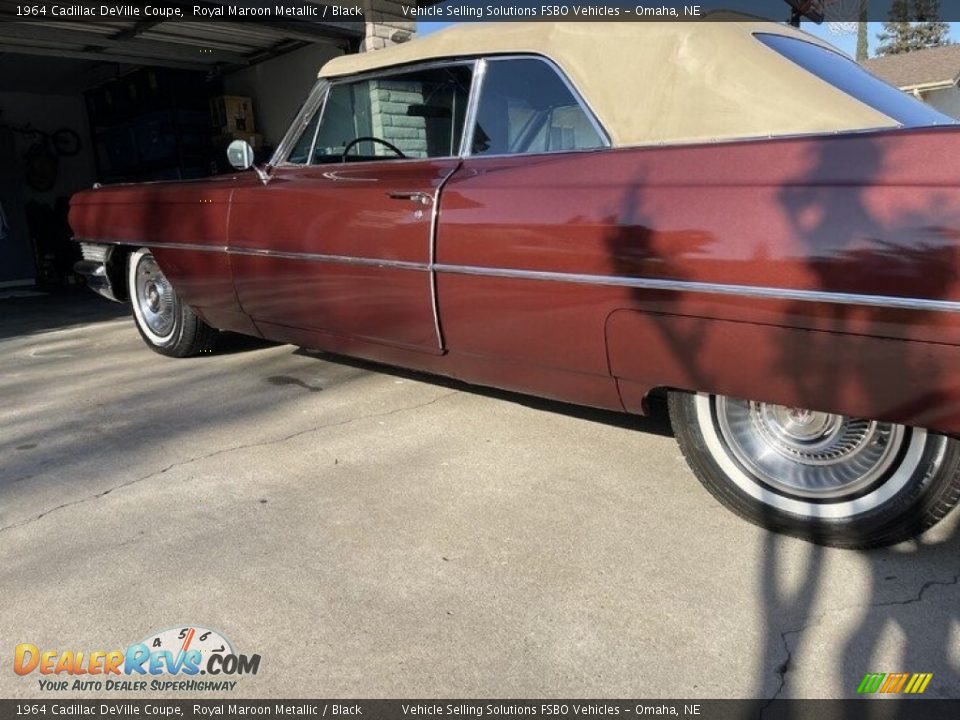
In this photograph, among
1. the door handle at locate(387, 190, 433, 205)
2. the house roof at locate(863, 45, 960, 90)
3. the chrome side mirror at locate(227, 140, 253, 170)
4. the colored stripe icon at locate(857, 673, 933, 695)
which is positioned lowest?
the colored stripe icon at locate(857, 673, 933, 695)

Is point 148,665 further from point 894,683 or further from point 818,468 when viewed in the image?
point 818,468

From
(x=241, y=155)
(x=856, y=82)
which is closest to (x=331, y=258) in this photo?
(x=241, y=155)

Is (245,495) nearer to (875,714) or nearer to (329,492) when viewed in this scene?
(329,492)

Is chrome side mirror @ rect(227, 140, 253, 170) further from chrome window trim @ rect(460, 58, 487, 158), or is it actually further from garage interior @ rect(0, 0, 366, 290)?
garage interior @ rect(0, 0, 366, 290)

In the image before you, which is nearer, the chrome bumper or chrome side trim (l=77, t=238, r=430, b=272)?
chrome side trim (l=77, t=238, r=430, b=272)

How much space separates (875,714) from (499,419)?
6.98ft

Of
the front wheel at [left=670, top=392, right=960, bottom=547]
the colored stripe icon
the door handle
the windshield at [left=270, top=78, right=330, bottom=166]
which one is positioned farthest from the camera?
the windshield at [left=270, top=78, right=330, bottom=166]

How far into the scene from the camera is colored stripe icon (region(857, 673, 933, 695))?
5.67 ft

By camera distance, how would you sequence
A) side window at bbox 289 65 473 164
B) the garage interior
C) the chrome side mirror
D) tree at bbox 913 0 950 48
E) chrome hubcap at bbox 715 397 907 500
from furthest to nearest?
tree at bbox 913 0 950 48
the garage interior
the chrome side mirror
side window at bbox 289 65 473 164
chrome hubcap at bbox 715 397 907 500

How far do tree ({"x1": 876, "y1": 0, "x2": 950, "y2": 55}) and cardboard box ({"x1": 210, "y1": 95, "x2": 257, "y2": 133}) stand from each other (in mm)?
39778

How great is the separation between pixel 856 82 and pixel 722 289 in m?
1.30

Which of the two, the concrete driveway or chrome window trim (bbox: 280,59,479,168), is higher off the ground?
chrome window trim (bbox: 280,59,479,168)

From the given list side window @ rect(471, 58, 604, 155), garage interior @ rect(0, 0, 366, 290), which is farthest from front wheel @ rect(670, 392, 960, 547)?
garage interior @ rect(0, 0, 366, 290)

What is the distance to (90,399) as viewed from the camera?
4195mm
